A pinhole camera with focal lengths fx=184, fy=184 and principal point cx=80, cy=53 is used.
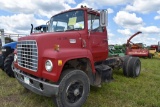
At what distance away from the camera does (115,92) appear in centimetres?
573

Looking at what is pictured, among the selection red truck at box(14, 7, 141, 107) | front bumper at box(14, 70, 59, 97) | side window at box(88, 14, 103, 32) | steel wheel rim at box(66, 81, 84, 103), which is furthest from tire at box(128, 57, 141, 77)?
front bumper at box(14, 70, 59, 97)

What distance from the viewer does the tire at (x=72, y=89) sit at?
13.1 ft

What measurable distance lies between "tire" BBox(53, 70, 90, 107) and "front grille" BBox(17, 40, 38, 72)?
2.40ft

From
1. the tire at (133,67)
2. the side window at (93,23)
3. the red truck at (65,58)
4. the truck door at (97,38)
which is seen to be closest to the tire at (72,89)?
the red truck at (65,58)

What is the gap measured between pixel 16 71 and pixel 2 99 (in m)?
0.87

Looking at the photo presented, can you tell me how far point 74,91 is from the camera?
14.1 feet

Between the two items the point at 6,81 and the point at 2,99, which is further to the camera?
the point at 6,81

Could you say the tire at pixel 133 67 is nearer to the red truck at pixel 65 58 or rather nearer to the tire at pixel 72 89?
the red truck at pixel 65 58

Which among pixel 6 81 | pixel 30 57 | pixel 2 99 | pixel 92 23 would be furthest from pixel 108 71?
pixel 6 81

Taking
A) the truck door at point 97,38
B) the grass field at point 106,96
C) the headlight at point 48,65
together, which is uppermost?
the truck door at point 97,38

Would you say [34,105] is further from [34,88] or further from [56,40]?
[56,40]

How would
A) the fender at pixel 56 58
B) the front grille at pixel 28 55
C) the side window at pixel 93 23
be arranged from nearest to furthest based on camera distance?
the fender at pixel 56 58
the front grille at pixel 28 55
the side window at pixel 93 23

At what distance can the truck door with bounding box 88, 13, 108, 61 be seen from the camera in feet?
17.2

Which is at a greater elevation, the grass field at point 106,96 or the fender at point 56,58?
the fender at point 56,58
